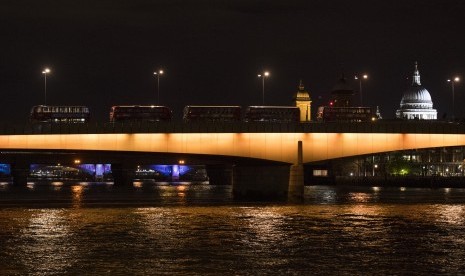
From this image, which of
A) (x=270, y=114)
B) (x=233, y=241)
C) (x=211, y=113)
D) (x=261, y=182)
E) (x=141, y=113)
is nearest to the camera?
(x=233, y=241)

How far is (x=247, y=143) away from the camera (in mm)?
98750

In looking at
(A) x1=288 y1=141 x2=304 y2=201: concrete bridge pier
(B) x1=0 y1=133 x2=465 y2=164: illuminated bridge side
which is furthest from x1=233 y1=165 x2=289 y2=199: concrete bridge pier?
(B) x1=0 y1=133 x2=465 y2=164: illuminated bridge side

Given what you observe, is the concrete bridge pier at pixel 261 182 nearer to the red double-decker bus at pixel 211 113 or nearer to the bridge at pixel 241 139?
the bridge at pixel 241 139

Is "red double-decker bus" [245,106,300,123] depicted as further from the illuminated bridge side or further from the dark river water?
the dark river water

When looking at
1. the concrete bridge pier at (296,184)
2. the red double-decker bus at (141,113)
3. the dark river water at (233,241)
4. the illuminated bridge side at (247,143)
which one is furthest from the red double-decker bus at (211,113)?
the dark river water at (233,241)

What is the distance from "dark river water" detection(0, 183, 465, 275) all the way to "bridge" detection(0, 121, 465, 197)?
8.38 metres

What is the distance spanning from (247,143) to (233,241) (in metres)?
43.5

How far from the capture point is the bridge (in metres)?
93.4

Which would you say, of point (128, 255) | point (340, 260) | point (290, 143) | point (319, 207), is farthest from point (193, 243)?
point (290, 143)

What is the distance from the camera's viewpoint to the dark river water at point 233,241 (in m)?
43.2

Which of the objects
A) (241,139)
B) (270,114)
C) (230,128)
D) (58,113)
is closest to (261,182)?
(241,139)

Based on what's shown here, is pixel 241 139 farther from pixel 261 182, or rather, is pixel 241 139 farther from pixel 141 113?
pixel 141 113

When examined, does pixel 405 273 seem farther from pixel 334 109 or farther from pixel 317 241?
pixel 334 109

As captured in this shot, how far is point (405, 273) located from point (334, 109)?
72579 millimetres
